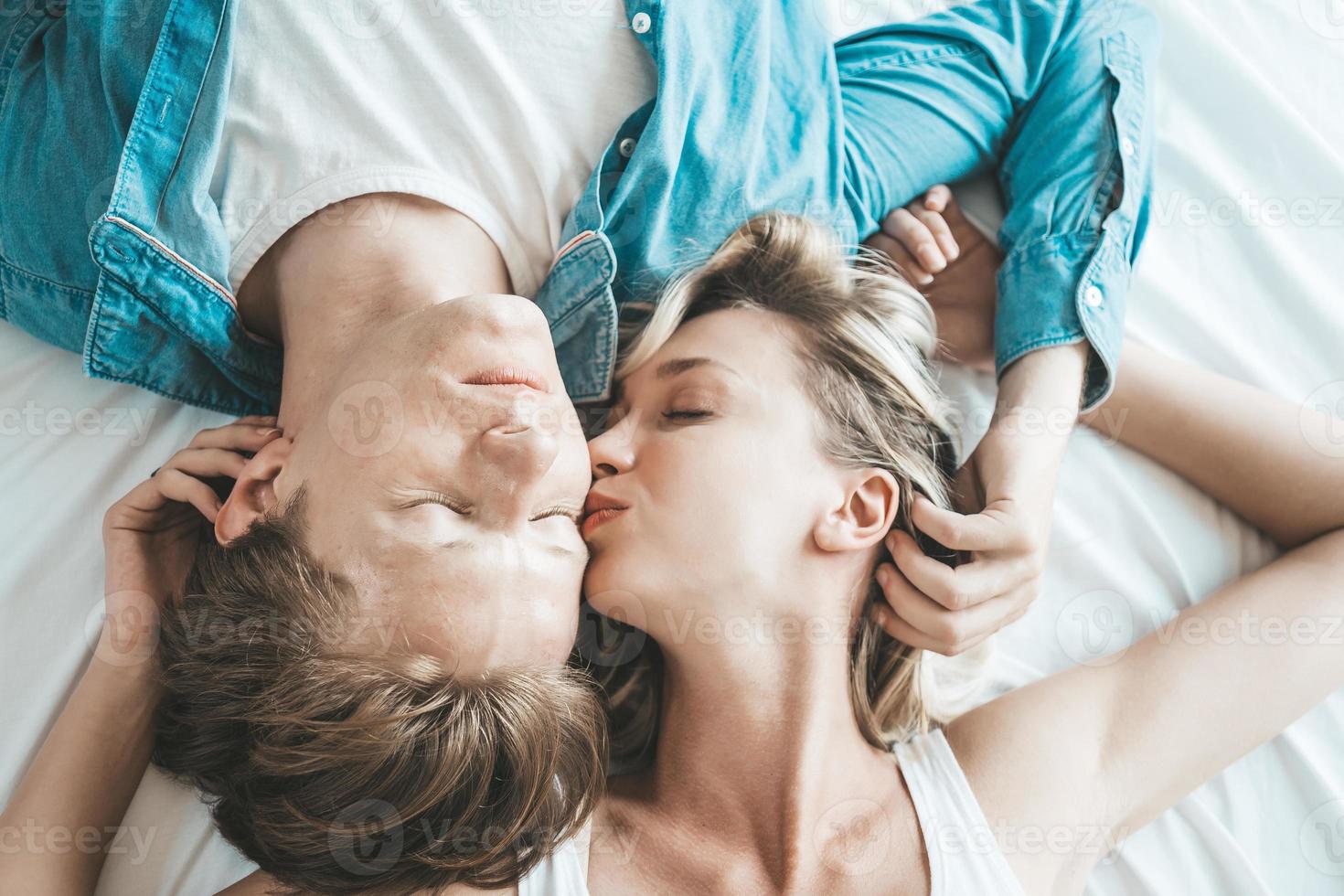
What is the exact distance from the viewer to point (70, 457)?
171cm

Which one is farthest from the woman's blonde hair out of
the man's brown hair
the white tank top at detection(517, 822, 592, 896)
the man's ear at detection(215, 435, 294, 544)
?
the man's ear at detection(215, 435, 294, 544)

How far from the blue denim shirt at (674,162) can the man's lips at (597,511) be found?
0.88ft

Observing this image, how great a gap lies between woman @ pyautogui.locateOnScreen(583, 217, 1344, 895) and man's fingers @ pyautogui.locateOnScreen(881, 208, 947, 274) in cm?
16

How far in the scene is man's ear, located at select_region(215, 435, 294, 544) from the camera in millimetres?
1388

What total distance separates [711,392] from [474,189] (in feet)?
1.76

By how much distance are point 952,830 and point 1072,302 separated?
945 millimetres

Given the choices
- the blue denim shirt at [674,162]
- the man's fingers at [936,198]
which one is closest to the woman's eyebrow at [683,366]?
the blue denim shirt at [674,162]

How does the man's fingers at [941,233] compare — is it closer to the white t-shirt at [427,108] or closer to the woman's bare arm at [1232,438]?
the woman's bare arm at [1232,438]

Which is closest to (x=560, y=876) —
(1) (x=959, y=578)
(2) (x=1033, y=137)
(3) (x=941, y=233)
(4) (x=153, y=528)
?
(1) (x=959, y=578)

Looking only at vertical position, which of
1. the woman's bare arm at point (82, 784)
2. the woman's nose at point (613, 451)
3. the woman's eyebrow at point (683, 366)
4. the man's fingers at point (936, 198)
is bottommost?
the woman's bare arm at point (82, 784)

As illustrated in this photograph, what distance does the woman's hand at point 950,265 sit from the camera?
6.17ft

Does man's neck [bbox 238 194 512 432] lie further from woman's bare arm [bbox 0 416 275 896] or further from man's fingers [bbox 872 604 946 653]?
man's fingers [bbox 872 604 946 653]

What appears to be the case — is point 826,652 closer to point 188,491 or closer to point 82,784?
point 188,491

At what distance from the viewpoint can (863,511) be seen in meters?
1.56
